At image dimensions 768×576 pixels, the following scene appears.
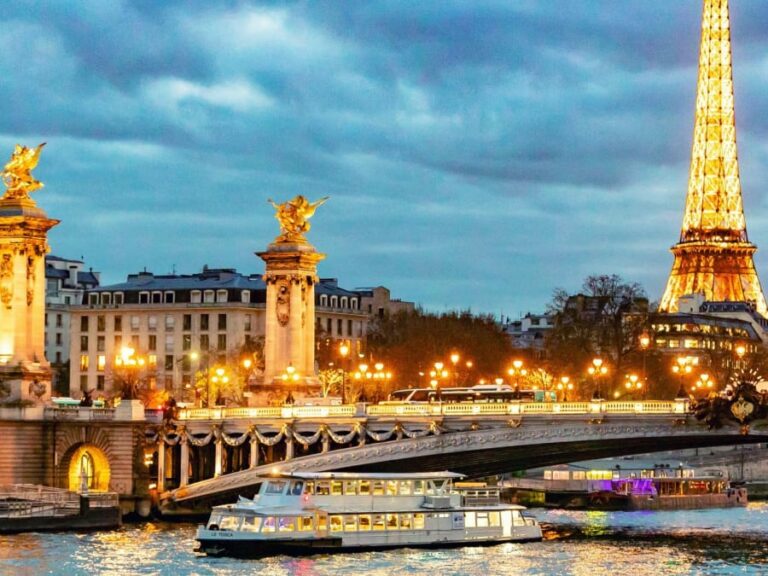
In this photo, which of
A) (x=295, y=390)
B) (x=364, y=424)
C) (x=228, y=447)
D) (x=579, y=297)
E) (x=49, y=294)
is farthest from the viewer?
(x=49, y=294)

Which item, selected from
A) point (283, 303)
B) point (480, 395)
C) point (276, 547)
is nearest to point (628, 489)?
point (480, 395)

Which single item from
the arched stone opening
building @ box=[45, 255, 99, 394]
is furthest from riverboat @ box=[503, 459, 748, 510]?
building @ box=[45, 255, 99, 394]

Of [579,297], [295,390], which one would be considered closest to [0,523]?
[295,390]

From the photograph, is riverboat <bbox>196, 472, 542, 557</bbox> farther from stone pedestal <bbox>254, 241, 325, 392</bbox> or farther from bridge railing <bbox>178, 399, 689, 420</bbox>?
stone pedestal <bbox>254, 241, 325, 392</bbox>

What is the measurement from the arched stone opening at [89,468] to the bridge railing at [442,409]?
398 cm

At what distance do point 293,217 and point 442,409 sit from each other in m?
22.1

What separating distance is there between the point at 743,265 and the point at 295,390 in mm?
95145

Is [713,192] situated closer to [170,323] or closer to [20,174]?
[170,323]

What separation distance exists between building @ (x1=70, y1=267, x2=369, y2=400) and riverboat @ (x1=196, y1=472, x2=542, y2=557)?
7712 cm

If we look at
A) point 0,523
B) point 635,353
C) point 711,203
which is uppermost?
point 711,203

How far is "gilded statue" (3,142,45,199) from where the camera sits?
9506cm

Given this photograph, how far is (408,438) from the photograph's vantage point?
89.1 m

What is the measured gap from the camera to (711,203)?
623ft

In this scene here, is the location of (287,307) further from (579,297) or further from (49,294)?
(49,294)
